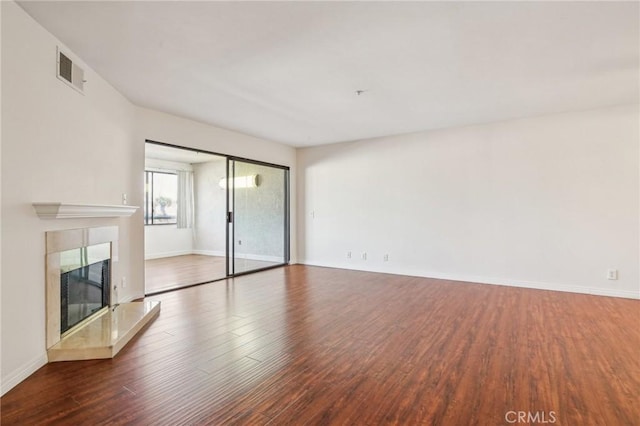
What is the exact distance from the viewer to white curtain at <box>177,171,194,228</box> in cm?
844

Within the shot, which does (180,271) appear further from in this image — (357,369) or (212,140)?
(357,369)

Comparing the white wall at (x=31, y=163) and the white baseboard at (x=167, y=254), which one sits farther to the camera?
the white baseboard at (x=167, y=254)

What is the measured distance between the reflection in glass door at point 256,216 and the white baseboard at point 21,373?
3380 mm

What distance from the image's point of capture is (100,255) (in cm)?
341

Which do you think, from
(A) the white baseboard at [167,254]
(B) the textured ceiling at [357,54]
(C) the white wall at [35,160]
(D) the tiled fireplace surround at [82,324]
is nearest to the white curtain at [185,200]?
(A) the white baseboard at [167,254]

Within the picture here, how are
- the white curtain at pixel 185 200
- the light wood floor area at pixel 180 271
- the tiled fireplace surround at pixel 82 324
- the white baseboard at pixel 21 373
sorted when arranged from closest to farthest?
the white baseboard at pixel 21 373 < the tiled fireplace surround at pixel 82 324 < the light wood floor area at pixel 180 271 < the white curtain at pixel 185 200

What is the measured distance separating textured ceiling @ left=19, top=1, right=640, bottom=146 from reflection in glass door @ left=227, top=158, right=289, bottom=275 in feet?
5.20

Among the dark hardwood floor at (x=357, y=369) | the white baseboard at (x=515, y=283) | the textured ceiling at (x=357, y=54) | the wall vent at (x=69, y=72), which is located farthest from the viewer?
the white baseboard at (x=515, y=283)

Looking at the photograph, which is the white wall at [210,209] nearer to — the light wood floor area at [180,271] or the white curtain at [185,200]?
the white curtain at [185,200]

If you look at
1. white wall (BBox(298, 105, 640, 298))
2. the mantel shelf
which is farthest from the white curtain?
the mantel shelf

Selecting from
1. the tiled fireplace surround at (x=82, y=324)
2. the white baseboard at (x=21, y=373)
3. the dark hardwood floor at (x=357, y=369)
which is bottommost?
the dark hardwood floor at (x=357, y=369)

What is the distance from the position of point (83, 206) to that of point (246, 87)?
2.04 meters

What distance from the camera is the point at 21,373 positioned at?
2.19 metres

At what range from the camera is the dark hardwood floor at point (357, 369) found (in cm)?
185
